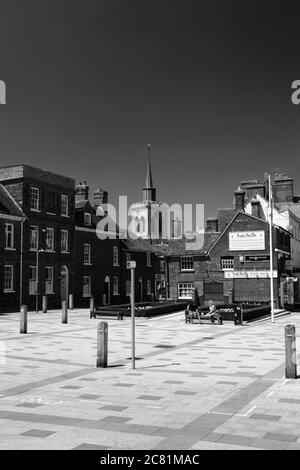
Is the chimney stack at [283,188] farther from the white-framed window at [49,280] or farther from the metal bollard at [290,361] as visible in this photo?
the metal bollard at [290,361]

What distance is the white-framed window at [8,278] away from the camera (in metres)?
38.8

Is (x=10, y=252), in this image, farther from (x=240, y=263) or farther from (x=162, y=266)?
(x=162, y=266)

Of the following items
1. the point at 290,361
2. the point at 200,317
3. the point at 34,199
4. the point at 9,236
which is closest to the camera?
the point at 290,361

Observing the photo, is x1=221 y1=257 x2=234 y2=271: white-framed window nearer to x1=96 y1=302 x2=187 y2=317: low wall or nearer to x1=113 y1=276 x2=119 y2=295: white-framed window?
x1=96 y1=302 x2=187 y2=317: low wall

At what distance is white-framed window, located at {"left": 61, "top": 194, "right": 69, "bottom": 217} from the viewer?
45.0 metres

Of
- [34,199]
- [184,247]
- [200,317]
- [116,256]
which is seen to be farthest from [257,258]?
[34,199]

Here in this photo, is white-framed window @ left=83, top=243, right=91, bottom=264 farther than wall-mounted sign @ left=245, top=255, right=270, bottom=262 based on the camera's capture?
Yes

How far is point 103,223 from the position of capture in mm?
51656

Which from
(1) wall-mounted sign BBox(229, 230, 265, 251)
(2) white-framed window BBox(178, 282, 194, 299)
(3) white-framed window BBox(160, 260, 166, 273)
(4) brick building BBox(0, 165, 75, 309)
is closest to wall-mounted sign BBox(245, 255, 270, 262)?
(1) wall-mounted sign BBox(229, 230, 265, 251)

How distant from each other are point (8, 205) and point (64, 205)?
21.3ft

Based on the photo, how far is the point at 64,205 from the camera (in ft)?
A: 149

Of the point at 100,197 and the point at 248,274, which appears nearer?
the point at 248,274

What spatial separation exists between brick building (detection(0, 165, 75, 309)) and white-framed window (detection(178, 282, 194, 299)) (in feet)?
39.8

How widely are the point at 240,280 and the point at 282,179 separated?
2093cm
